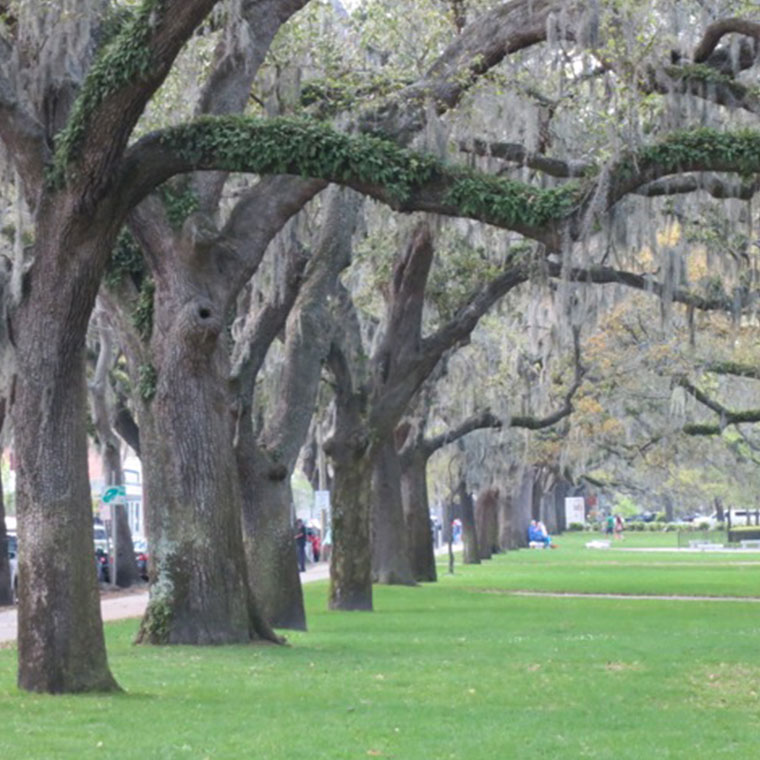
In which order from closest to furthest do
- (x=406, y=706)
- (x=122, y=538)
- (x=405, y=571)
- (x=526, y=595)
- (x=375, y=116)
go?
(x=406, y=706), (x=375, y=116), (x=526, y=595), (x=405, y=571), (x=122, y=538)

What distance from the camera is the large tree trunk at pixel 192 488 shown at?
56.0ft

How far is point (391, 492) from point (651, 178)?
22.2 metres

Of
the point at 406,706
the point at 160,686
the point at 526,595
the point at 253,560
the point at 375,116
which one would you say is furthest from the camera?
the point at 526,595

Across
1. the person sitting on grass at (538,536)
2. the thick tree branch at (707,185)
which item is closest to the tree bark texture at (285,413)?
the thick tree branch at (707,185)

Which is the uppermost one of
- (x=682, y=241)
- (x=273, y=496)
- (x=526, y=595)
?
(x=682, y=241)

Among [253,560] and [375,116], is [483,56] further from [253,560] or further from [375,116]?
[253,560]

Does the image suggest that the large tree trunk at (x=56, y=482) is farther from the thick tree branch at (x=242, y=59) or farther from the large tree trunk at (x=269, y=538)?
the large tree trunk at (x=269, y=538)

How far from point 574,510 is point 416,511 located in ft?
255

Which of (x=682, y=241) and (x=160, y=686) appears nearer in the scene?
(x=160, y=686)

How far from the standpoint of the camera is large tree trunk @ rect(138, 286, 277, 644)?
1706cm

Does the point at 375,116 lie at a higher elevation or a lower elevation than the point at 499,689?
higher

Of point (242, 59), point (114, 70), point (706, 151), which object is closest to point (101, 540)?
point (242, 59)

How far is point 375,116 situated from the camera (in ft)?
61.0

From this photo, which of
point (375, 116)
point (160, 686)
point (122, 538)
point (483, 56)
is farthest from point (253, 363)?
point (122, 538)
